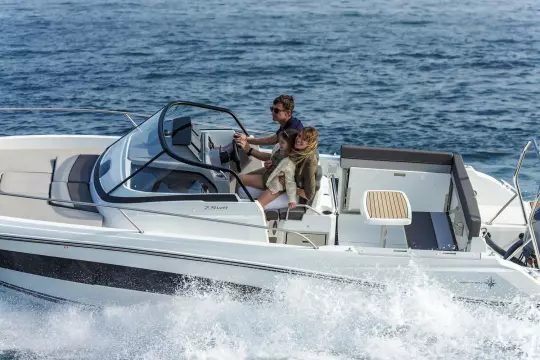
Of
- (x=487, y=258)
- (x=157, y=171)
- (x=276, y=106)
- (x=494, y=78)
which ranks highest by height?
(x=276, y=106)

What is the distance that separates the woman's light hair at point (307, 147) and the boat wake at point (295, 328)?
105cm

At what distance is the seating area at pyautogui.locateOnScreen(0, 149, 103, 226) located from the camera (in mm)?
6160

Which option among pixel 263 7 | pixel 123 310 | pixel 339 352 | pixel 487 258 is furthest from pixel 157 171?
pixel 263 7

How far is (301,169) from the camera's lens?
6211 millimetres

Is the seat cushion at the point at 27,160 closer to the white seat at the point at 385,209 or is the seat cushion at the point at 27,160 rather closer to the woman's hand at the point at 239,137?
the woman's hand at the point at 239,137

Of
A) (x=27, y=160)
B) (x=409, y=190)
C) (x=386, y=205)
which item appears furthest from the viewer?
(x=409, y=190)

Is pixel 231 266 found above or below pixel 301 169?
below

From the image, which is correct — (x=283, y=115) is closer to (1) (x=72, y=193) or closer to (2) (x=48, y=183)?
(1) (x=72, y=193)

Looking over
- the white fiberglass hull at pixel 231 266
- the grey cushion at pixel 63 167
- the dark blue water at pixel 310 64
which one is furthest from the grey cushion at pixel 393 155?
the dark blue water at pixel 310 64

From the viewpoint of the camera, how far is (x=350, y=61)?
17.2 metres

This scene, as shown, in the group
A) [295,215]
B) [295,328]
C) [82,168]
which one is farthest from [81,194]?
[295,328]

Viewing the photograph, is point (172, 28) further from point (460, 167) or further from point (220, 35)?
point (460, 167)

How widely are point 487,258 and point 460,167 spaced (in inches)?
48.9

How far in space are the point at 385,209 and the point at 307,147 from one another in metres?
0.88
